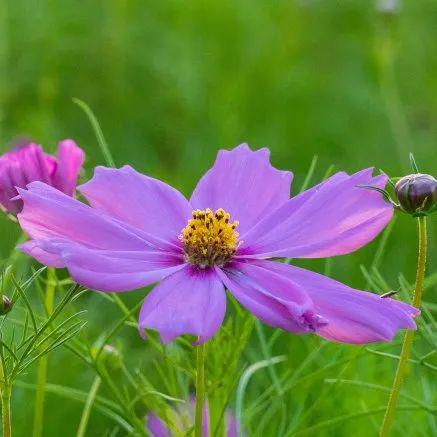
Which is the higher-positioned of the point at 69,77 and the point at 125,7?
the point at 125,7

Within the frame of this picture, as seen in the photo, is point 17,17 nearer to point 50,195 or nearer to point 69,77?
point 69,77

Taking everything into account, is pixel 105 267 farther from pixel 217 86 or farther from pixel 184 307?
pixel 217 86

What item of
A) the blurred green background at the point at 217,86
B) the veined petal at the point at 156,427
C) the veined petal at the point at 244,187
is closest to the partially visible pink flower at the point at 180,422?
the veined petal at the point at 156,427

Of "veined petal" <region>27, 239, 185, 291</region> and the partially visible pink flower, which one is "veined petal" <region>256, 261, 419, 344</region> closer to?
"veined petal" <region>27, 239, 185, 291</region>

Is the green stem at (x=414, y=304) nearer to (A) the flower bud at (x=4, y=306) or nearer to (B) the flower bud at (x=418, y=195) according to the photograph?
(B) the flower bud at (x=418, y=195)

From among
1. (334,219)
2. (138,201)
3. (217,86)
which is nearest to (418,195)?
(334,219)

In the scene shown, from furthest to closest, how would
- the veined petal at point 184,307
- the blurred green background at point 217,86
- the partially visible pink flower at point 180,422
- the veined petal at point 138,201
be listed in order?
the blurred green background at point 217,86
the partially visible pink flower at point 180,422
the veined petal at point 138,201
the veined petal at point 184,307

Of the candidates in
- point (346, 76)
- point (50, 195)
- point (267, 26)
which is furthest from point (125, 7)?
point (50, 195)
